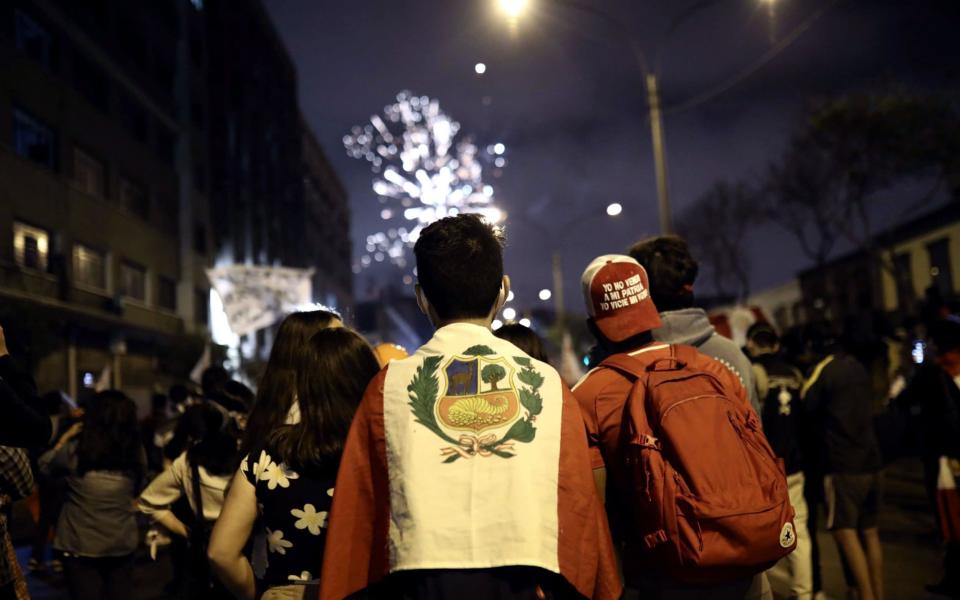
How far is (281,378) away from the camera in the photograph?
3.39 meters

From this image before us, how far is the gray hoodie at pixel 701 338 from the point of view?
3.67 metres

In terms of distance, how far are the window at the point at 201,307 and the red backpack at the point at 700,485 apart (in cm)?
3771

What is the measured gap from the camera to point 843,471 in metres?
6.20

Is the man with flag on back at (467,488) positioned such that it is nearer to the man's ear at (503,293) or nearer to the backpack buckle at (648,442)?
the man's ear at (503,293)

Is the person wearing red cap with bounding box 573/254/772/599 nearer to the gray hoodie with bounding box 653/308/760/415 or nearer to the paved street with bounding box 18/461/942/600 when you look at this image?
the gray hoodie with bounding box 653/308/760/415

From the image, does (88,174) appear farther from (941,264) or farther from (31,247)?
(941,264)

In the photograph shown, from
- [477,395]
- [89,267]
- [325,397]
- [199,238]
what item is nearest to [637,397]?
[477,395]

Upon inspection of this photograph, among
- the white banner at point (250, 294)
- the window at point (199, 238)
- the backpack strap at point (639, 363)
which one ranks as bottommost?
the backpack strap at point (639, 363)

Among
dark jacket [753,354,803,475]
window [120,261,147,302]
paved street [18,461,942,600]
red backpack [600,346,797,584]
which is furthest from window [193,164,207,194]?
red backpack [600,346,797,584]

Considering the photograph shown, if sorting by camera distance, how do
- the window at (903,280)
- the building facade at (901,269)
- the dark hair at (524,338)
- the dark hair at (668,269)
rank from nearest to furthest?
the dark hair at (668,269), the dark hair at (524,338), the window at (903,280), the building facade at (901,269)

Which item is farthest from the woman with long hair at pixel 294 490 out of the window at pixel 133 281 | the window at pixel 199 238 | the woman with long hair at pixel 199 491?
the window at pixel 199 238

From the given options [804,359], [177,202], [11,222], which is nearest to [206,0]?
[177,202]

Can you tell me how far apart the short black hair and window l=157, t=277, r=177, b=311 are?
34824 millimetres

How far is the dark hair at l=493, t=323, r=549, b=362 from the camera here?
4.79m
